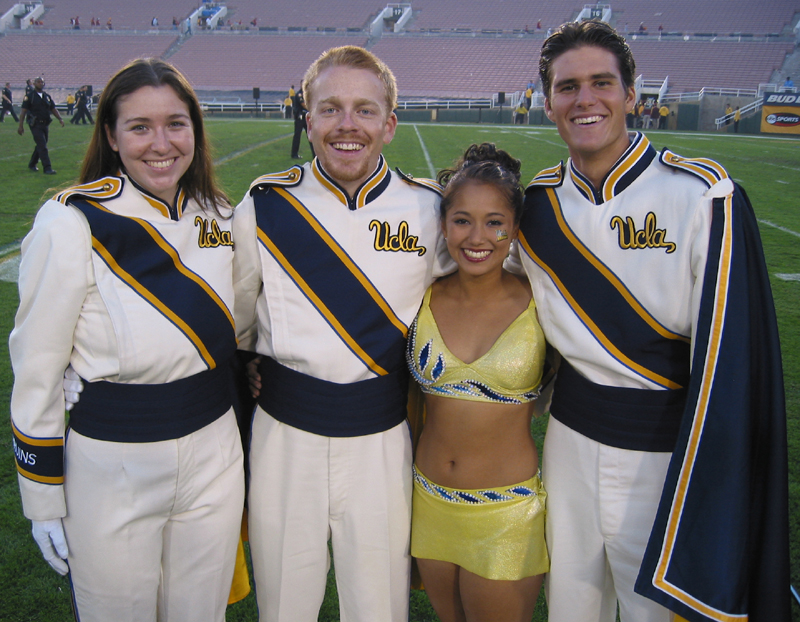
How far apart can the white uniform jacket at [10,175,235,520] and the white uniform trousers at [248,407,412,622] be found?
1.33ft

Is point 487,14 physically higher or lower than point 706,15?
higher

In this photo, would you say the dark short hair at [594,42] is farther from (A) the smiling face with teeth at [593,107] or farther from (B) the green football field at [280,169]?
(B) the green football field at [280,169]

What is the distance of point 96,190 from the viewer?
183cm

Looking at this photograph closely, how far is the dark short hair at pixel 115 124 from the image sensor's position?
74.2 inches

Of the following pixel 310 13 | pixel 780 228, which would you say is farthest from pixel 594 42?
pixel 310 13

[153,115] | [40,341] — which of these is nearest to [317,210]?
[153,115]

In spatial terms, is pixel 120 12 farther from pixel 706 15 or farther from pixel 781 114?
pixel 781 114

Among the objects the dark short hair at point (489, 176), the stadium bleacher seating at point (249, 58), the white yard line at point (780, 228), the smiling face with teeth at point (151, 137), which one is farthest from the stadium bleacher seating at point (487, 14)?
the smiling face with teeth at point (151, 137)

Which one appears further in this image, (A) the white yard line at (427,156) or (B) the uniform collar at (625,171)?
(A) the white yard line at (427,156)

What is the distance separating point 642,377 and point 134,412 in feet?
4.51

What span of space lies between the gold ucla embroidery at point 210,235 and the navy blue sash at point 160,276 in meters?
0.11

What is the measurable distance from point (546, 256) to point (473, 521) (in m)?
0.82

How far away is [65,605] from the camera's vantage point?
255 centimetres

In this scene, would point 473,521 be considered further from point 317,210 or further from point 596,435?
point 317,210
